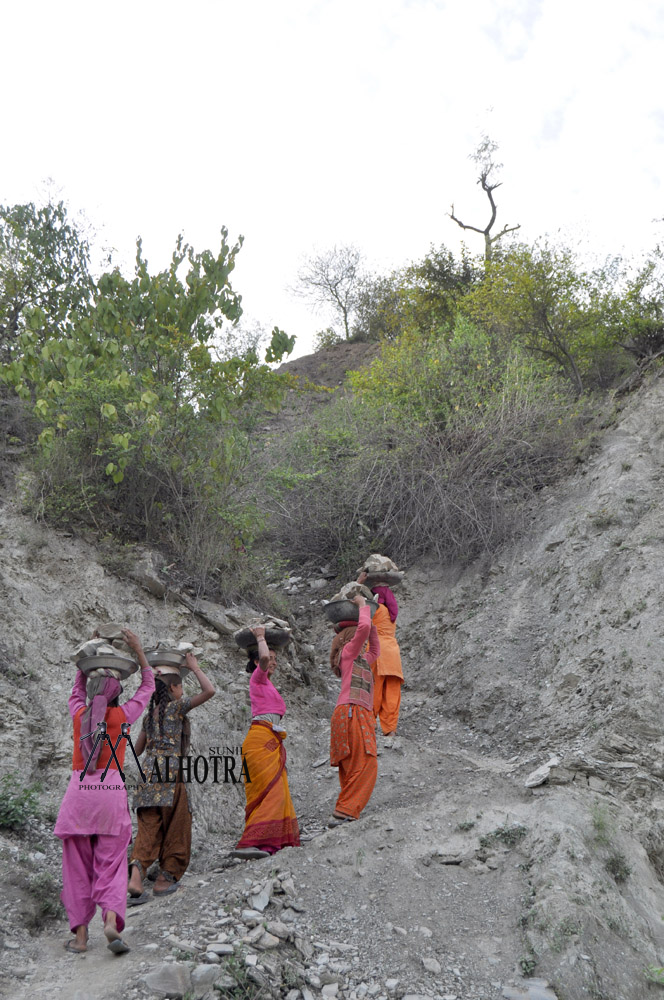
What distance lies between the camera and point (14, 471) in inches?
332

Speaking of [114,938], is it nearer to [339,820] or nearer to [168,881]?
[168,881]

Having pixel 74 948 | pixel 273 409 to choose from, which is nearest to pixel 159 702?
pixel 74 948

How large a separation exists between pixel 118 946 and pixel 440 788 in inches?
123

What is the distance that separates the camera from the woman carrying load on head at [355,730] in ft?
18.0

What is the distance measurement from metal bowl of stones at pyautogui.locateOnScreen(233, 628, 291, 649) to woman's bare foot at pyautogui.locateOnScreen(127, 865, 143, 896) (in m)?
1.63

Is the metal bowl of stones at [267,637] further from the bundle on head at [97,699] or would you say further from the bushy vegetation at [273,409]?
the bushy vegetation at [273,409]

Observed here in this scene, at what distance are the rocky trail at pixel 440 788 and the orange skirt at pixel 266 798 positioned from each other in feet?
0.70

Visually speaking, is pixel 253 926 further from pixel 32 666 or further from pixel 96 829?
pixel 32 666

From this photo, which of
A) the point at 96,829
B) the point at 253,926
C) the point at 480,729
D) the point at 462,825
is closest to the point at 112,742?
the point at 96,829

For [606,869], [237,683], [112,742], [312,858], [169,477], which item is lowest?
[606,869]

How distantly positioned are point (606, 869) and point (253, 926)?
218 centimetres

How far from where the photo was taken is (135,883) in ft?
14.7

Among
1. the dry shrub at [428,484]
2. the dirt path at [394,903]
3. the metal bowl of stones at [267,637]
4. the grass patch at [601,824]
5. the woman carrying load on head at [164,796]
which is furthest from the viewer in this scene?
the dry shrub at [428,484]

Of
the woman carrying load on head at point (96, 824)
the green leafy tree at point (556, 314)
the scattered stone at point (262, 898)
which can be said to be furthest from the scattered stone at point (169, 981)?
the green leafy tree at point (556, 314)
